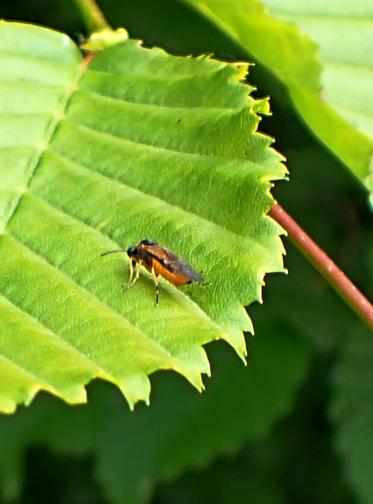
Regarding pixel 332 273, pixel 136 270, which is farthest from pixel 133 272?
pixel 332 273

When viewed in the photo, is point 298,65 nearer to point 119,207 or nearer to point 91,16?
point 119,207

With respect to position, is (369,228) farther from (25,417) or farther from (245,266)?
(245,266)

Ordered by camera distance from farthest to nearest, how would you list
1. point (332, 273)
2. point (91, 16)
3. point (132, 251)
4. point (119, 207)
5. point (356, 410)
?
1. point (356, 410)
2. point (91, 16)
3. point (119, 207)
4. point (132, 251)
5. point (332, 273)

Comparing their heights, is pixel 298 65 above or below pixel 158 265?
above

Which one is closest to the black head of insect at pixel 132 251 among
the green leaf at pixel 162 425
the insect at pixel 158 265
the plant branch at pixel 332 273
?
the insect at pixel 158 265

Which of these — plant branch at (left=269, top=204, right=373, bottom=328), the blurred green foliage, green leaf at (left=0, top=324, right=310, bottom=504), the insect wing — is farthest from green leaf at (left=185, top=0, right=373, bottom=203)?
green leaf at (left=0, top=324, right=310, bottom=504)

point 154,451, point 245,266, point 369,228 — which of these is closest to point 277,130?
point 369,228

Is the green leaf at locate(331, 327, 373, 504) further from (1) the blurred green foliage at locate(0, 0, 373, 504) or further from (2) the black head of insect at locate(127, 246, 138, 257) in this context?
(2) the black head of insect at locate(127, 246, 138, 257)

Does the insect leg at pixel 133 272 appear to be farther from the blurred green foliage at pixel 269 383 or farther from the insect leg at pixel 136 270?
the blurred green foliage at pixel 269 383
